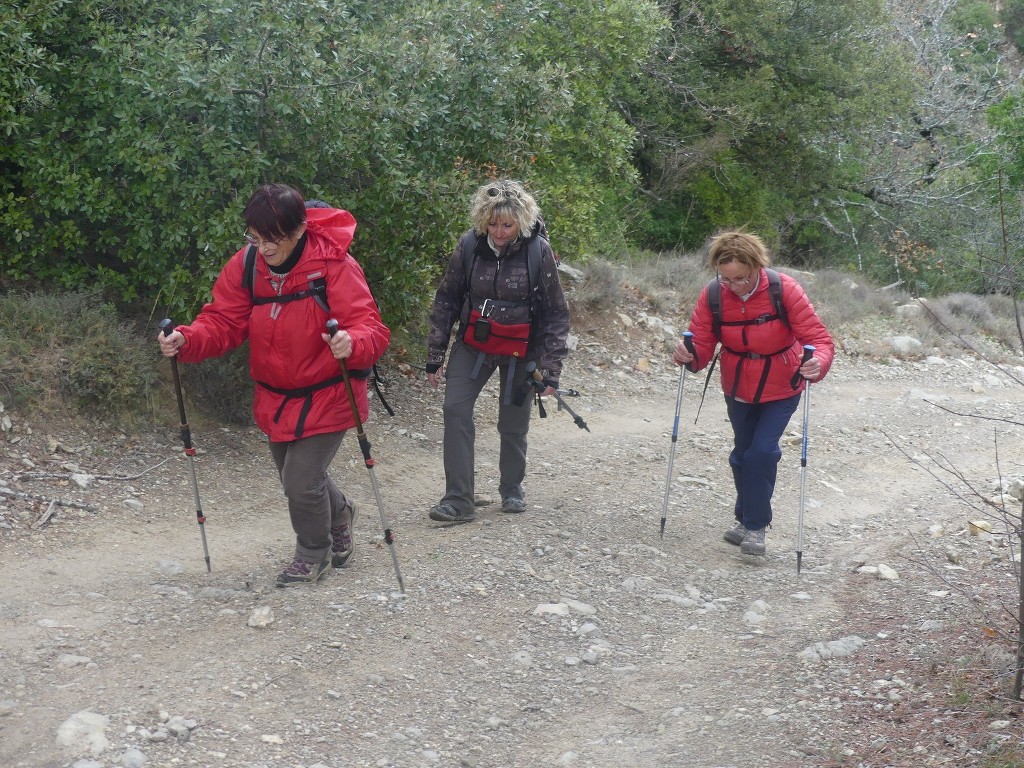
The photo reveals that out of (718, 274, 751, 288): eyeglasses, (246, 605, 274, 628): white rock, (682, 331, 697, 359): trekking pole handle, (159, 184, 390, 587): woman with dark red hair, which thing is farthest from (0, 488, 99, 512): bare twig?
(718, 274, 751, 288): eyeglasses

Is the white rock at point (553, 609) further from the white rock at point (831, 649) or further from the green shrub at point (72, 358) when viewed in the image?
the green shrub at point (72, 358)

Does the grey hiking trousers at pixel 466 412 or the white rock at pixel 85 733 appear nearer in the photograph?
the white rock at pixel 85 733

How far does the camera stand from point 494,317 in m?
6.74

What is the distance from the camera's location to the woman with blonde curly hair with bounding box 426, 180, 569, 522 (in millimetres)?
6551

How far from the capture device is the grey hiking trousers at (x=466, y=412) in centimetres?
691

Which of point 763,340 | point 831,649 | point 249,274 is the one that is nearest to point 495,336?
point 763,340

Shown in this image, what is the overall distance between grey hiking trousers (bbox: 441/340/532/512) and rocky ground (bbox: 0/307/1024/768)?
343 millimetres

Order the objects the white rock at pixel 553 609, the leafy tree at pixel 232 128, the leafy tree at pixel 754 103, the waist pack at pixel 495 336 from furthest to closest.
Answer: the leafy tree at pixel 754 103 < the leafy tree at pixel 232 128 < the waist pack at pixel 495 336 < the white rock at pixel 553 609

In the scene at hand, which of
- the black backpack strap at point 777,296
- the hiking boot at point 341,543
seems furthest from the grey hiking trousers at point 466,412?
the black backpack strap at point 777,296

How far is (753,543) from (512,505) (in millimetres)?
1633

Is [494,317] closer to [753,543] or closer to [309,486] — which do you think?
[309,486]

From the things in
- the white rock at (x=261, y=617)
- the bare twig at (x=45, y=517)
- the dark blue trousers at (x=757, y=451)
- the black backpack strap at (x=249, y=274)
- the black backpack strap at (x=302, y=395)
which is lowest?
the white rock at (x=261, y=617)

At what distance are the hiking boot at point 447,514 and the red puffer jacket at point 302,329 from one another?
1.67 meters

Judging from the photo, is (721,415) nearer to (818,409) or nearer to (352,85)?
(818,409)
